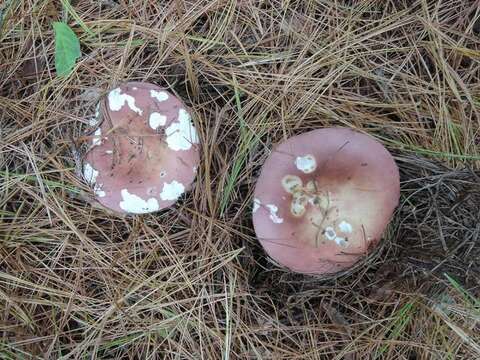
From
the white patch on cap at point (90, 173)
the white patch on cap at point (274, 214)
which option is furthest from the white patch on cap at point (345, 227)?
the white patch on cap at point (90, 173)

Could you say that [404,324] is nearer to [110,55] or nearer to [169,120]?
[169,120]

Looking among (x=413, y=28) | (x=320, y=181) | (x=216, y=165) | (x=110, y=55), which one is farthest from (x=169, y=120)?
(x=413, y=28)

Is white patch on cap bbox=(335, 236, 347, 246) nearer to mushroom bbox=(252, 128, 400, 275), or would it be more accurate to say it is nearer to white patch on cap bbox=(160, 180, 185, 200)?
mushroom bbox=(252, 128, 400, 275)

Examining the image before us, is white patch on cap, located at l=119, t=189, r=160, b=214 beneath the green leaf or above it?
beneath

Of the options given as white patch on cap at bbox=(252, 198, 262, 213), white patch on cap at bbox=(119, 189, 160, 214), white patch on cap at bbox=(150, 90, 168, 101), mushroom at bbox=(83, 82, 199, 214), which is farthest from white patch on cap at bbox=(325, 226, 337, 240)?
white patch on cap at bbox=(150, 90, 168, 101)

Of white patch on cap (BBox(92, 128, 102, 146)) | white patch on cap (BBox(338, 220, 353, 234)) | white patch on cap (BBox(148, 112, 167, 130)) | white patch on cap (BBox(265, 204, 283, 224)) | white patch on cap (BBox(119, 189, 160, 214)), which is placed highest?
white patch on cap (BBox(148, 112, 167, 130))

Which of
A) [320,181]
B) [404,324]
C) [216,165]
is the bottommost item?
[404,324]

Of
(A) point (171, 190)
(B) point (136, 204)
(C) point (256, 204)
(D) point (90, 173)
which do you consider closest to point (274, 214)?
(C) point (256, 204)
